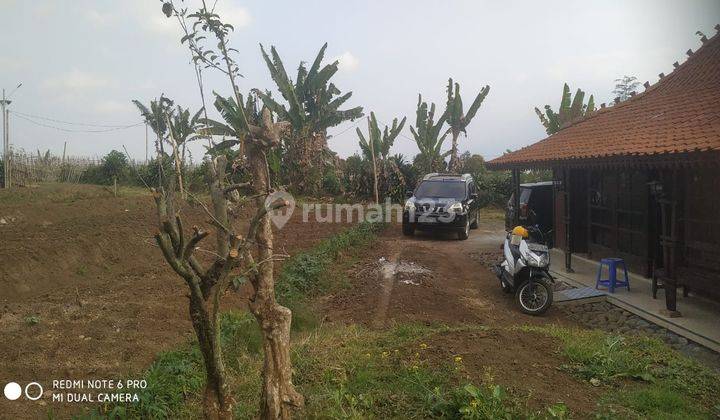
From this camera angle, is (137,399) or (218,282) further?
(137,399)

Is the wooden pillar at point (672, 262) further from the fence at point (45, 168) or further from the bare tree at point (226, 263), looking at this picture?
the fence at point (45, 168)

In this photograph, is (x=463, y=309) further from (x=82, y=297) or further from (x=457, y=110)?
(x=457, y=110)

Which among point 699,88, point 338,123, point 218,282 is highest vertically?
point 338,123

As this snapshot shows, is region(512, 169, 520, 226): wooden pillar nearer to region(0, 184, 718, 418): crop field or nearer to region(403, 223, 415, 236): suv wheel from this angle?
region(0, 184, 718, 418): crop field

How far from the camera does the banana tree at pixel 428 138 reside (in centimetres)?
2161

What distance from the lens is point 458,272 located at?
986 centimetres

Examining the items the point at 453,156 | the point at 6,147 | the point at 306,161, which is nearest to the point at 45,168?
the point at 6,147

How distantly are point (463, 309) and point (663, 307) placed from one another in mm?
2626

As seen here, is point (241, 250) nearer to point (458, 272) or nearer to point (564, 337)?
point (564, 337)

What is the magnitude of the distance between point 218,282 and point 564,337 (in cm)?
400

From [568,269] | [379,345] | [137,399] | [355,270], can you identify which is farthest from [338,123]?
[137,399]

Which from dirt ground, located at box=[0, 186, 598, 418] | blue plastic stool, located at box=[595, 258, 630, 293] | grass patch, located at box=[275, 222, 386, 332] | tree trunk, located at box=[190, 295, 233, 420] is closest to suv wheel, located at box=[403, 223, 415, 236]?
dirt ground, located at box=[0, 186, 598, 418]

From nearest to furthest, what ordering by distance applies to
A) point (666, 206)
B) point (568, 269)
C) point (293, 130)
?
point (666, 206) < point (568, 269) < point (293, 130)

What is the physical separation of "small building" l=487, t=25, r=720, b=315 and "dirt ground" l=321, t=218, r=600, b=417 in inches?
73.5
